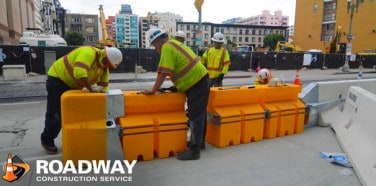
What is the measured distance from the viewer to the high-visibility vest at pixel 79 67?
373 cm

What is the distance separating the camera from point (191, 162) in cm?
396

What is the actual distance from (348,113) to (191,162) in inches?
111

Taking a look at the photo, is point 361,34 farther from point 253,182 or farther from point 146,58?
point 253,182

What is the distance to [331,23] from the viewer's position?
56.1 metres

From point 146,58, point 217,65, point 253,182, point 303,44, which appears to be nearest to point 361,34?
point 303,44

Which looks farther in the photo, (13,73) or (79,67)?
(13,73)

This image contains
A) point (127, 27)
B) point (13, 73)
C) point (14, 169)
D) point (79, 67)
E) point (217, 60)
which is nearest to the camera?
point (14, 169)

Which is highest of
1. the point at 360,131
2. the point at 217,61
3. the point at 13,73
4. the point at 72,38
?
the point at 72,38

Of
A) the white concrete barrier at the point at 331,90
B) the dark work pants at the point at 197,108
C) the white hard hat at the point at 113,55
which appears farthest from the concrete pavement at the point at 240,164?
the white hard hat at the point at 113,55

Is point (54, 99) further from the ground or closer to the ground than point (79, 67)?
closer to the ground

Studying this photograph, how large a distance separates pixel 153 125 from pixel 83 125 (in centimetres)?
88

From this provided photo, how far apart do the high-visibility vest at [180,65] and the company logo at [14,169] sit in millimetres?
2020

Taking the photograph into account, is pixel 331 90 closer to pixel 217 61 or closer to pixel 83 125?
pixel 217 61

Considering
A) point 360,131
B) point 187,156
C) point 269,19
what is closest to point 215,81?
point 187,156
